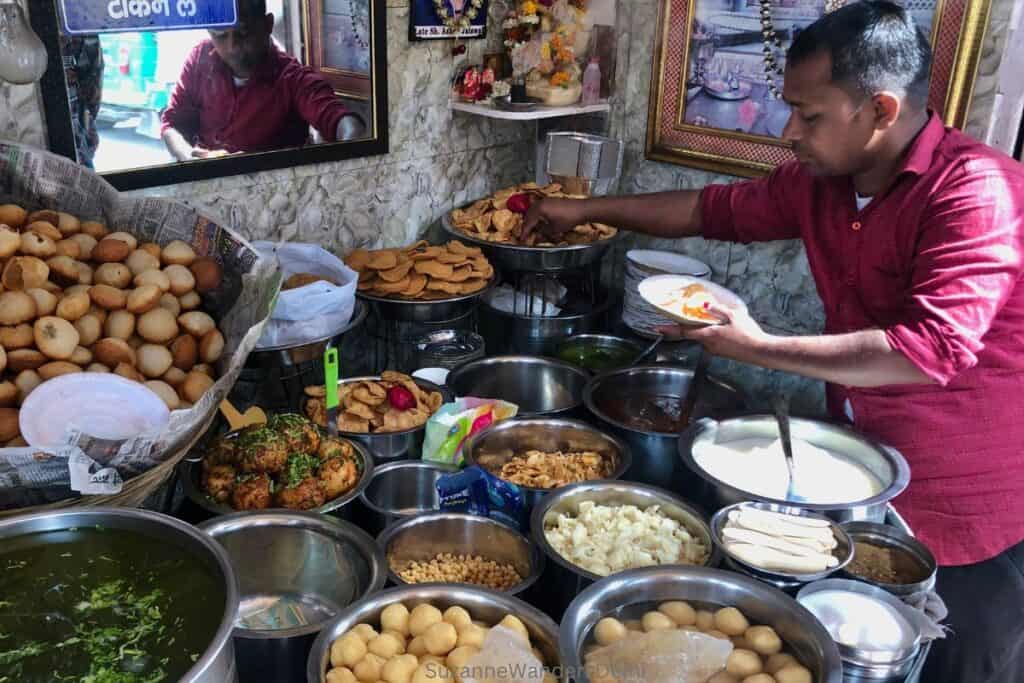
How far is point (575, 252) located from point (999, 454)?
140 centimetres

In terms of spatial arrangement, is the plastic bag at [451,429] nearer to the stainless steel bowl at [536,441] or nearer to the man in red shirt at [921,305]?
the stainless steel bowl at [536,441]

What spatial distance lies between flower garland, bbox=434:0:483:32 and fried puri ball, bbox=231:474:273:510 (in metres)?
1.85

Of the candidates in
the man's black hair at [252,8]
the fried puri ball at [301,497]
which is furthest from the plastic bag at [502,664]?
the man's black hair at [252,8]

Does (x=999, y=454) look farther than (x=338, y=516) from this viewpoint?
Yes

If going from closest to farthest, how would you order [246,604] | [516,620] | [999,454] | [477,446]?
1. [516,620]
2. [246,604]
3. [999,454]
4. [477,446]

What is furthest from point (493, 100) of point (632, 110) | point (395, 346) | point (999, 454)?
point (999, 454)

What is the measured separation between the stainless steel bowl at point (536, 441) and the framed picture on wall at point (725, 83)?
4.34 feet

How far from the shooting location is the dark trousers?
6.54 feet

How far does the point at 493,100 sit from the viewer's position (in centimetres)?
318

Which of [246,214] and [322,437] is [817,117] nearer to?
[322,437]

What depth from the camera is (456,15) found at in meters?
3.03

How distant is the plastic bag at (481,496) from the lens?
1.89 meters

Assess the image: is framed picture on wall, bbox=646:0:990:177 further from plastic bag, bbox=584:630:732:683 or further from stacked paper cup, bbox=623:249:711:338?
plastic bag, bbox=584:630:732:683

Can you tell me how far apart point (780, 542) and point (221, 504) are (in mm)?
1173
